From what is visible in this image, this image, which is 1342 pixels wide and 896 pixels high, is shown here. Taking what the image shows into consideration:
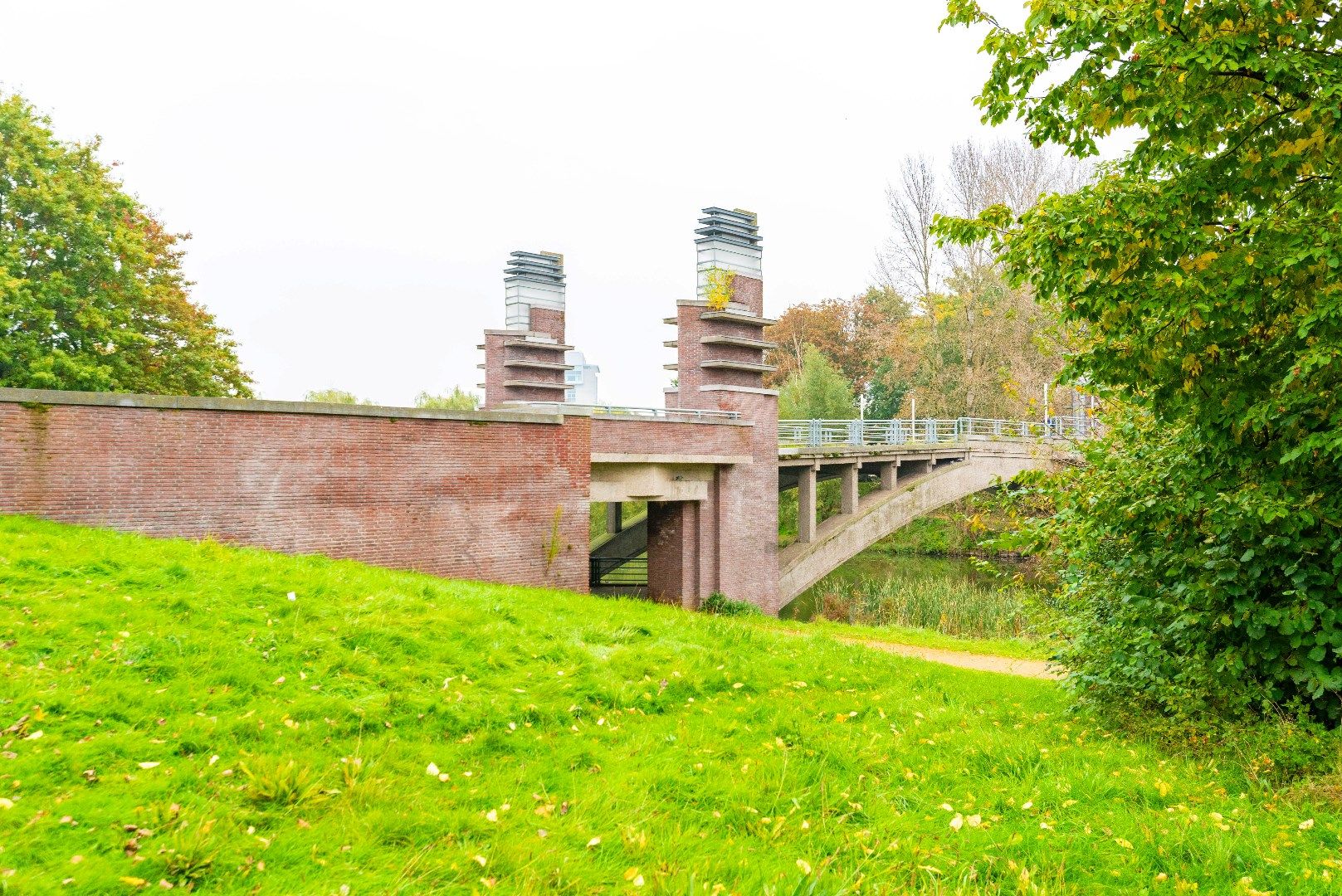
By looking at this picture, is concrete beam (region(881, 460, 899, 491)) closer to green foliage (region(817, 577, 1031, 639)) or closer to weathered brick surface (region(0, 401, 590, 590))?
green foliage (region(817, 577, 1031, 639))

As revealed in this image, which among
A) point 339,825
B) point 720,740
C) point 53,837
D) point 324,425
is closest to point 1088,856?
point 720,740

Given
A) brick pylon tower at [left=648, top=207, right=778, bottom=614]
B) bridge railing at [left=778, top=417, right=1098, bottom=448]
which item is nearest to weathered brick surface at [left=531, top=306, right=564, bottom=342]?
brick pylon tower at [left=648, top=207, right=778, bottom=614]

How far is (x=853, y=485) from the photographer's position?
2950 cm

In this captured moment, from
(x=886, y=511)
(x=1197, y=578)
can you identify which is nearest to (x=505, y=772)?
(x=1197, y=578)

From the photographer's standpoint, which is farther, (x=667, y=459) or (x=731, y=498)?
(x=731, y=498)

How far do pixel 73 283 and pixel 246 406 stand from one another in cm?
1095

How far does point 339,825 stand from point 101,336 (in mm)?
20748

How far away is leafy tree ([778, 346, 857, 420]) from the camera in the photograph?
4288 cm

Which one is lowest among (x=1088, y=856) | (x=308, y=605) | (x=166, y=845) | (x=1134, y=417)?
(x=1088, y=856)

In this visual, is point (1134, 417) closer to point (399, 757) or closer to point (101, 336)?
point (399, 757)

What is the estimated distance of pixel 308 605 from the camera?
24.8 ft

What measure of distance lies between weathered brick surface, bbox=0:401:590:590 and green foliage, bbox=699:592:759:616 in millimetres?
4631

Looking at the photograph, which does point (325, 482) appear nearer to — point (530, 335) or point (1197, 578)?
point (1197, 578)

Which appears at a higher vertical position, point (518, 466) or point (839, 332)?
point (839, 332)
